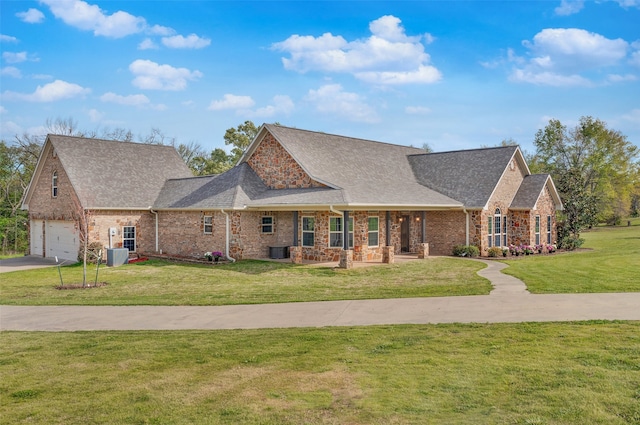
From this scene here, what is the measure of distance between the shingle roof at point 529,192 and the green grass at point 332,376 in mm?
18714

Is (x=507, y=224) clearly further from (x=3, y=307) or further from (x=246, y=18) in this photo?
(x=3, y=307)

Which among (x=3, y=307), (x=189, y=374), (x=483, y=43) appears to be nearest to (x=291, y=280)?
(x=3, y=307)

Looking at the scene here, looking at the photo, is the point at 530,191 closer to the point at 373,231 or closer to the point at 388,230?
the point at 388,230

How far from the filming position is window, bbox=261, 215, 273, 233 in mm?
23823

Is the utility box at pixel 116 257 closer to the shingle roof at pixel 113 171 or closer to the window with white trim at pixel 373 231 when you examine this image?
the shingle roof at pixel 113 171

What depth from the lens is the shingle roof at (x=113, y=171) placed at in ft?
81.5

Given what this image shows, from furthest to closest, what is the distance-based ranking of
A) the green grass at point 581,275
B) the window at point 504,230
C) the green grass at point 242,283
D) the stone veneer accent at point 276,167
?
→ the window at point 504,230, the stone veneer accent at point 276,167, the green grass at point 581,275, the green grass at point 242,283

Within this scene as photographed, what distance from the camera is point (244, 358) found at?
25.4 ft

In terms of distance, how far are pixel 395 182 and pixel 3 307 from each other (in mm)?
19210

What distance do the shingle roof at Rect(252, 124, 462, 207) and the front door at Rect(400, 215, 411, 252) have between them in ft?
6.38

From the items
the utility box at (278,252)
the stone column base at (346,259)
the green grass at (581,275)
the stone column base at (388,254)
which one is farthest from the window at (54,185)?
the green grass at (581,275)

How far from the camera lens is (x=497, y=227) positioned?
26266mm

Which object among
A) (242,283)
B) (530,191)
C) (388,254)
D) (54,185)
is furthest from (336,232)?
(54,185)

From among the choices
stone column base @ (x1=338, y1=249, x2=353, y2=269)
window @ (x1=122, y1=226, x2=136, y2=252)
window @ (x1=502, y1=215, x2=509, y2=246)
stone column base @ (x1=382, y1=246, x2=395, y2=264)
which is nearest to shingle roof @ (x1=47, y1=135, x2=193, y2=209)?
window @ (x1=122, y1=226, x2=136, y2=252)
